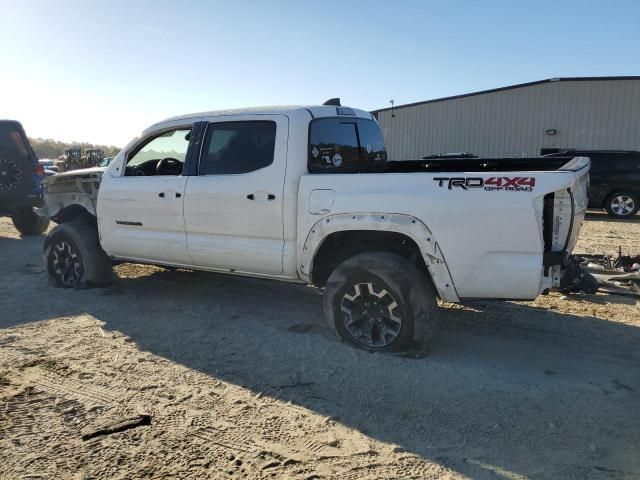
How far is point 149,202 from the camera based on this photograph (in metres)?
5.31

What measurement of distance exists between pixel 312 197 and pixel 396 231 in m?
0.79

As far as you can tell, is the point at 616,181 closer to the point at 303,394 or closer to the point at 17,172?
the point at 303,394

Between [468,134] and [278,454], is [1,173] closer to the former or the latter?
[278,454]

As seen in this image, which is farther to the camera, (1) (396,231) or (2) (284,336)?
(2) (284,336)

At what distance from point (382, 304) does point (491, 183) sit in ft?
4.13

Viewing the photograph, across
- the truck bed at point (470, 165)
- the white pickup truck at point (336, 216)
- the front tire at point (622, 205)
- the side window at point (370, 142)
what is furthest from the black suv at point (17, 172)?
the front tire at point (622, 205)

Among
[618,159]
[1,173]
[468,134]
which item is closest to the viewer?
[1,173]

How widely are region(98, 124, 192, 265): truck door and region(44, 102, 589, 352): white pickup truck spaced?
15 millimetres

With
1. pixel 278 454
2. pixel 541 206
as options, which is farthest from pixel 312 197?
pixel 278 454

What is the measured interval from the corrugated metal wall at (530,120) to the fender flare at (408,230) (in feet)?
62.6

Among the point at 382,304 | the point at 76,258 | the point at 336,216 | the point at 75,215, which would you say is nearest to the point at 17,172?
the point at 75,215

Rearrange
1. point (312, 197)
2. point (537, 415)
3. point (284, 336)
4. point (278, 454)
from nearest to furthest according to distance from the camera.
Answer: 1. point (278, 454)
2. point (537, 415)
3. point (312, 197)
4. point (284, 336)

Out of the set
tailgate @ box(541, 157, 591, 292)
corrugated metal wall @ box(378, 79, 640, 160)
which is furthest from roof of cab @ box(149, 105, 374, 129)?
corrugated metal wall @ box(378, 79, 640, 160)

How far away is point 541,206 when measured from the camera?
11.2 ft
